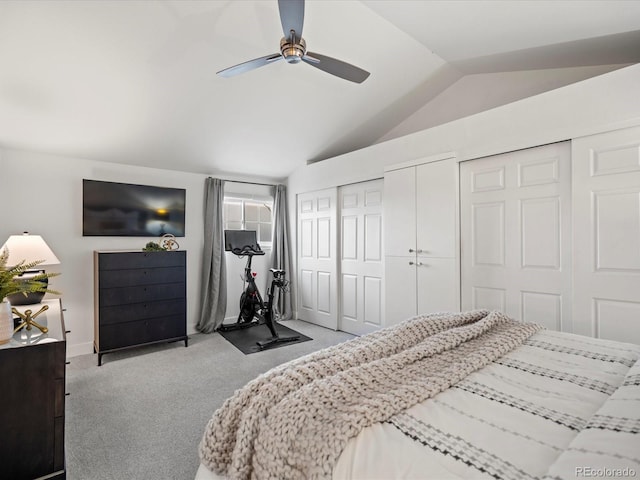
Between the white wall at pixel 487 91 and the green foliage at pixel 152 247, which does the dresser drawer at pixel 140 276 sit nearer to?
the green foliage at pixel 152 247

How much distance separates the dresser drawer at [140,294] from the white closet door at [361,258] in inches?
82.2

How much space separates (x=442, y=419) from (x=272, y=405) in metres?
0.51

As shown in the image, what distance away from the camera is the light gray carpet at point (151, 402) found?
1854 mm

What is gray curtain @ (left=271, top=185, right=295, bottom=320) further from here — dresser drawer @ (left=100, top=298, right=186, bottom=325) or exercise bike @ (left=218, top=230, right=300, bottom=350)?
dresser drawer @ (left=100, top=298, right=186, bottom=325)

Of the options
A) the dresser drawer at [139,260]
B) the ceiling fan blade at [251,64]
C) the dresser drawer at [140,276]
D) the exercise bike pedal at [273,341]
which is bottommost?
the exercise bike pedal at [273,341]

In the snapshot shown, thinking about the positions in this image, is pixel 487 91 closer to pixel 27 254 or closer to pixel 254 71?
pixel 254 71

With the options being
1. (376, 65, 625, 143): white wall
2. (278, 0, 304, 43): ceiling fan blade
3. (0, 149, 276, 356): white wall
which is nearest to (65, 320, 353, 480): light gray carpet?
(0, 149, 276, 356): white wall

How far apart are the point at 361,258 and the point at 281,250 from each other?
146cm

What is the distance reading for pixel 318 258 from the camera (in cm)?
470

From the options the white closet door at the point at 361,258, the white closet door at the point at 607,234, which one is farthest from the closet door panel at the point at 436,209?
the white closet door at the point at 607,234

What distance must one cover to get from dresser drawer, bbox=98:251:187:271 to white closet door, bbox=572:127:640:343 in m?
3.87

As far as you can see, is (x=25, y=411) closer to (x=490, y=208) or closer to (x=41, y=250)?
(x=41, y=250)

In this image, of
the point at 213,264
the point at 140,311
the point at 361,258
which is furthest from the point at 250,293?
the point at 361,258

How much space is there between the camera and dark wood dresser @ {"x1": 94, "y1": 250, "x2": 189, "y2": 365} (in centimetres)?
335
